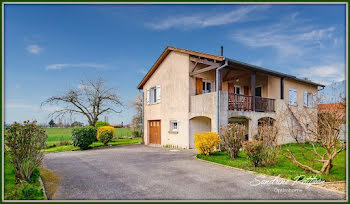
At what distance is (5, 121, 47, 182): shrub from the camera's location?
231 inches

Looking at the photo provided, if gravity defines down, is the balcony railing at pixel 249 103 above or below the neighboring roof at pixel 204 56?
below

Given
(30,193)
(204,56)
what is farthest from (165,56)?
(30,193)

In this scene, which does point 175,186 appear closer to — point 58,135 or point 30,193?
point 30,193

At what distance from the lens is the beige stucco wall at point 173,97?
49.3ft

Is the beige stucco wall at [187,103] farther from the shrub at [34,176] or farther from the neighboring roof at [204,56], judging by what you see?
the shrub at [34,176]

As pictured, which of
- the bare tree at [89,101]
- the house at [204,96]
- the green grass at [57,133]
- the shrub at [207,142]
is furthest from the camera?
the green grass at [57,133]

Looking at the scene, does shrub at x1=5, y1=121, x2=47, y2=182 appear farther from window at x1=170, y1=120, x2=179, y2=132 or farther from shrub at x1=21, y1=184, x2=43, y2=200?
window at x1=170, y1=120, x2=179, y2=132

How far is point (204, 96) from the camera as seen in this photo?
44.9ft

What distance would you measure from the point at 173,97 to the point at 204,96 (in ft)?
10.7

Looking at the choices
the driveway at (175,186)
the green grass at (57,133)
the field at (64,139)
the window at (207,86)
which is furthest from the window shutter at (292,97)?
the green grass at (57,133)

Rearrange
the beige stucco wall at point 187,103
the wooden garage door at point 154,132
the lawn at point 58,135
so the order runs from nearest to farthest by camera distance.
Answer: the beige stucco wall at point 187,103 < the wooden garage door at point 154,132 < the lawn at point 58,135

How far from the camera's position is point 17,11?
19.1ft

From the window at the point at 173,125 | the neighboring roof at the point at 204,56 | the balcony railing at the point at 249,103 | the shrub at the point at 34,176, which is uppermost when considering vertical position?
the neighboring roof at the point at 204,56

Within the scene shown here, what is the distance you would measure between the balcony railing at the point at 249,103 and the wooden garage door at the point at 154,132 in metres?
6.98
